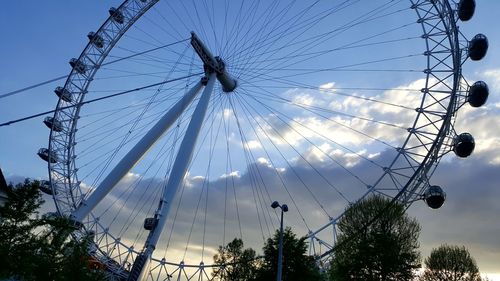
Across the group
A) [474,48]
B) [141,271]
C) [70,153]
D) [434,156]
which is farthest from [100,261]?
[474,48]

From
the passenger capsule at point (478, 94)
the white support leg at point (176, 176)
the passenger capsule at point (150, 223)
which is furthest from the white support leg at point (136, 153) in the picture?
the passenger capsule at point (478, 94)

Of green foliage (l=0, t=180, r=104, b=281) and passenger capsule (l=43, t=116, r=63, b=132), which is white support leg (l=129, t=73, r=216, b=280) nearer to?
green foliage (l=0, t=180, r=104, b=281)

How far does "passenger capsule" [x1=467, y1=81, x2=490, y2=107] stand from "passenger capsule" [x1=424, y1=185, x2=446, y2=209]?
22.3 ft

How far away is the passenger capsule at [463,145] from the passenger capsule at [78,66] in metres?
35.1

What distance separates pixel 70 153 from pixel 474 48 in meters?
36.7

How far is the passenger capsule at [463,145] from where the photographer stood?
98.9 ft

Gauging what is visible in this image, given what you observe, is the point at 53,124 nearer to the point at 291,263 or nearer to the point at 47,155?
the point at 47,155

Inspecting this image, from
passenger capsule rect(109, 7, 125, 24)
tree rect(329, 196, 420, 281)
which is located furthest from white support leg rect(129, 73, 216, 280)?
passenger capsule rect(109, 7, 125, 24)

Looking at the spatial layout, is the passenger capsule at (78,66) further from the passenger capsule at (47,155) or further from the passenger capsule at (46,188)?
the passenger capsule at (46,188)

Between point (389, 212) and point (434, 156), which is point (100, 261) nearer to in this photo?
point (389, 212)

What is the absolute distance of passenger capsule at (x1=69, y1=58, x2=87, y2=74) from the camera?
4497cm

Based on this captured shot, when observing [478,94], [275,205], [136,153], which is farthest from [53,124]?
[478,94]

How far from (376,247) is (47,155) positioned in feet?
103

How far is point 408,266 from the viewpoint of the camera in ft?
99.5
